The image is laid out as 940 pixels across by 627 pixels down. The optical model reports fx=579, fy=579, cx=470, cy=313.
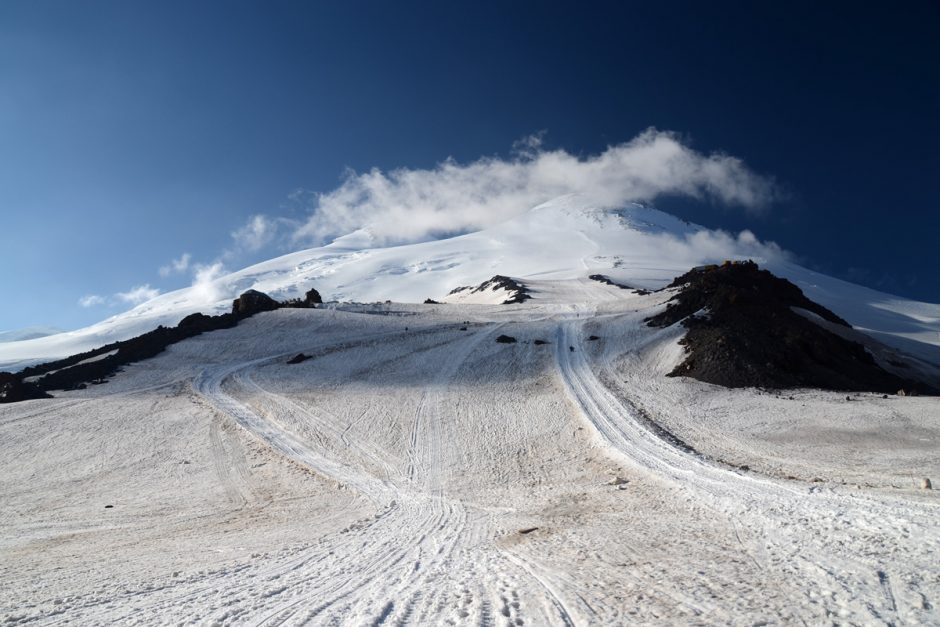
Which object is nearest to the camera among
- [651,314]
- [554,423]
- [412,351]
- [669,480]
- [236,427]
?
[669,480]

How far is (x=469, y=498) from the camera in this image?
12.7 m

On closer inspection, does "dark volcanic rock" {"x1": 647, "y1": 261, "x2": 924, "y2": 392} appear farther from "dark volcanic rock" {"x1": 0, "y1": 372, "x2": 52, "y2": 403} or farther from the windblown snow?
"dark volcanic rock" {"x1": 0, "y1": 372, "x2": 52, "y2": 403}

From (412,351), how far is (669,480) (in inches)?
829

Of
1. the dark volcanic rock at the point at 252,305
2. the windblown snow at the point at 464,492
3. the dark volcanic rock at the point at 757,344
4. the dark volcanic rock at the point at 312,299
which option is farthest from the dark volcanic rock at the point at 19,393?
the dark volcanic rock at the point at 757,344

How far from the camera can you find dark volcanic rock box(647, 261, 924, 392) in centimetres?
2291

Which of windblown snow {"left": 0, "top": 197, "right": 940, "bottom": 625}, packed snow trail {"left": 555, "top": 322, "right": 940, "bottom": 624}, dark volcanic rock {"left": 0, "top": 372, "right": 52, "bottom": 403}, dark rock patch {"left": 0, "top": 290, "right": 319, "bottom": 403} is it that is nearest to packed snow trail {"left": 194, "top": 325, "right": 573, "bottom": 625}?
windblown snow {"left": 0, "top": 197, "right": 940, "bottom": 625}

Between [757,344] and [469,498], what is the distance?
17639 mm

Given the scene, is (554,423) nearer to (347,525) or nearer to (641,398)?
(641,398)

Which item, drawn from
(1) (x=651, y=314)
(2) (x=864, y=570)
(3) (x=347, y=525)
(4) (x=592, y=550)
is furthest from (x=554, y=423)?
(1) (x=651, y=314)

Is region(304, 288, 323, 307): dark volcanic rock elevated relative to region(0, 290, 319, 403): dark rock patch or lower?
elevated

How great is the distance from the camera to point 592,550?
8086 millimetres

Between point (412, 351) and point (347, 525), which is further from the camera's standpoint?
point (412, 351)

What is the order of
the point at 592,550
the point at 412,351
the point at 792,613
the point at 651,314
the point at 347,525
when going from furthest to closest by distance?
the point at 651,314 < the point at 412,351 < the point at 347,525 < the point at 592,550 < the point at 792,613

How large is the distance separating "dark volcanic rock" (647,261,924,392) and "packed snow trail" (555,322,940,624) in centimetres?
1072
